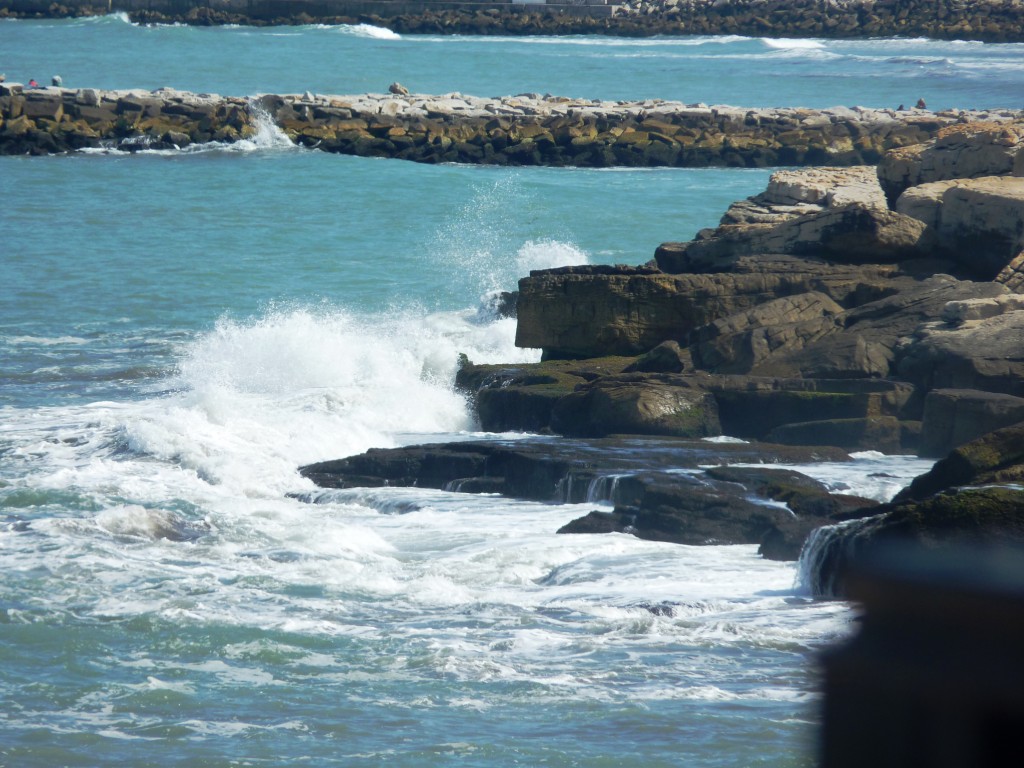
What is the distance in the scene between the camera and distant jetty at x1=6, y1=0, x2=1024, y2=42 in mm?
57812

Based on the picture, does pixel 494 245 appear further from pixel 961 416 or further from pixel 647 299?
pixel 961 416

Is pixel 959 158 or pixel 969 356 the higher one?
pixel 959 158

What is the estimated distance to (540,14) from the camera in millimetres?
60375

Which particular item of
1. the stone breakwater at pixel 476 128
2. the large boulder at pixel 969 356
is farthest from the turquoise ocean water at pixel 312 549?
the stone breakwater at pixel 476 128

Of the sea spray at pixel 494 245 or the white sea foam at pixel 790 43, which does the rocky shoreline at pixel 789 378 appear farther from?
the white sea foam at pixel 790 43

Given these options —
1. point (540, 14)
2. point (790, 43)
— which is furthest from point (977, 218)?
point (540, 14)

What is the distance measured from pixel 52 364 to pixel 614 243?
9.55 metres

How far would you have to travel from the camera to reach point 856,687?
11.0 ft

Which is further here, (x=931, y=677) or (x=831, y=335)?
(x=831, y=335)

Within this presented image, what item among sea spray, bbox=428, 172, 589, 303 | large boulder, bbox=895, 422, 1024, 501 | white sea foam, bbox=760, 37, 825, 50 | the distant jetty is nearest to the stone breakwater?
sea spray, bbox=428, 172, 589, 303

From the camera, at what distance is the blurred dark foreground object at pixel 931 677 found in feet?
9.99

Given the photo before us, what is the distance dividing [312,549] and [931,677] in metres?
4.86

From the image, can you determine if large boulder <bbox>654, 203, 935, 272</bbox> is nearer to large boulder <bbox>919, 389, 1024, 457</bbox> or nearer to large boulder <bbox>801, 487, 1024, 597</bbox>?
large boulder <bbox>919, 389, 1024, 457</bbox>

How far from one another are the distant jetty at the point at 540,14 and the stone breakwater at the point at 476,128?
26.8 m
